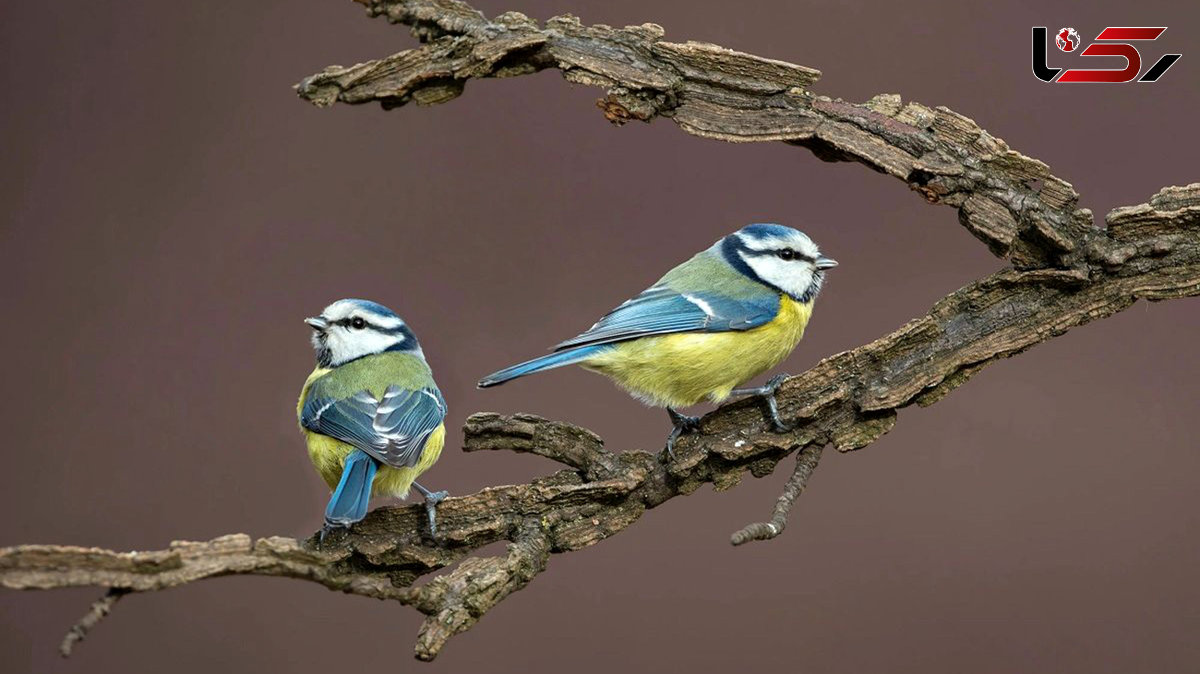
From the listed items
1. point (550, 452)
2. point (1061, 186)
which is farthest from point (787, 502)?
point (1061, 186)

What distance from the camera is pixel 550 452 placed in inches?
85.0

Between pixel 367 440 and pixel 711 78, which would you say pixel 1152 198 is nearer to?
pixel 711 78

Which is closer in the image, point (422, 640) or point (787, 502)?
point (422, 640)

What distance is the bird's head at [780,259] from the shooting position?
2.28m

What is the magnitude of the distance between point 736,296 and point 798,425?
28 cm

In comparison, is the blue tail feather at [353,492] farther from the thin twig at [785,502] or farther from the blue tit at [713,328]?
the thin twig at [785,502]

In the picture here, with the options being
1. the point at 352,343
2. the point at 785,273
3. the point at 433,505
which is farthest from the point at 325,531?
the point at 785,273

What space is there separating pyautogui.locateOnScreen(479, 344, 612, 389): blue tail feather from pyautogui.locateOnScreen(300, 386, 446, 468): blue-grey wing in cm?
25

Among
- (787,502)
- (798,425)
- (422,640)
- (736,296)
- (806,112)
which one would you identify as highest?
(806,112)

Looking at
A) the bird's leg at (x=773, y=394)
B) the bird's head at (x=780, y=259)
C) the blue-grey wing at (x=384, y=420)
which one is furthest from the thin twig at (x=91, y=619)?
the bird's head at (x=780, y=259)

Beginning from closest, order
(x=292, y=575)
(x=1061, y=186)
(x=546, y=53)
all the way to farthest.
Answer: (x=292, y=575)
(x=546, y=53)
(x=1061, y=186)

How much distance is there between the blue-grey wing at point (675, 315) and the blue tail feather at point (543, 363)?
0.02 metres

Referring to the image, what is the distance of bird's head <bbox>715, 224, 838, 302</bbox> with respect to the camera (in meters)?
2.28

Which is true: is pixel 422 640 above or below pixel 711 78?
below
